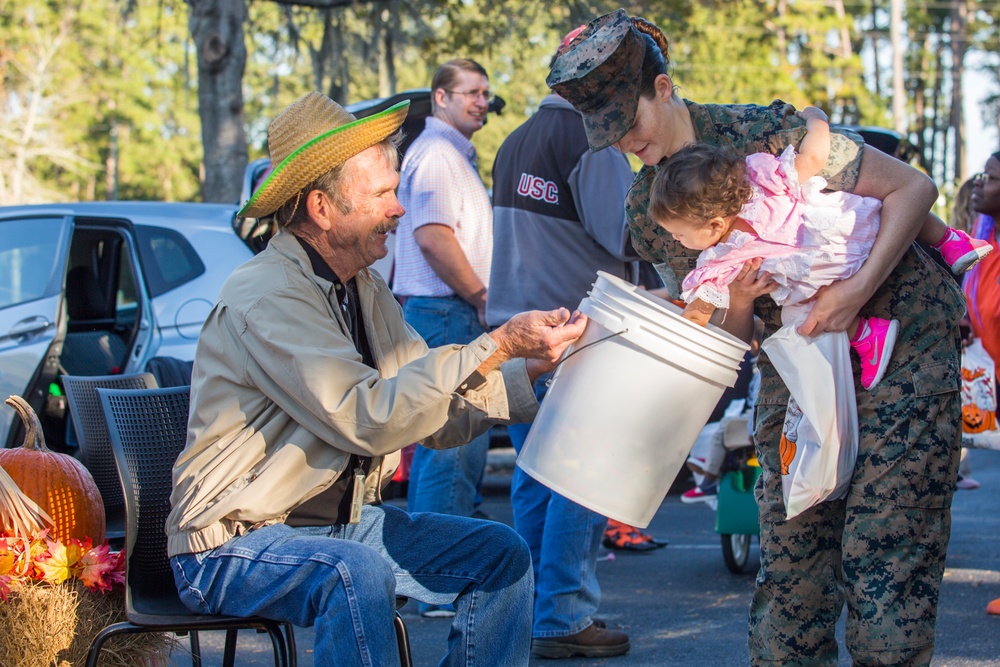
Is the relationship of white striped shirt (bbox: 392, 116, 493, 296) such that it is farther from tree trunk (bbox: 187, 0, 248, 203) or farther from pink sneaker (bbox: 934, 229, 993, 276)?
tree trunk (bbox: 187, 0, 248, 203)

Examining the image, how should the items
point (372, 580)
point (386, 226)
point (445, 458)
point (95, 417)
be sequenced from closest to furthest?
point (372, 580) < point (386, 226) < point (95, 417) < point (445, 458)

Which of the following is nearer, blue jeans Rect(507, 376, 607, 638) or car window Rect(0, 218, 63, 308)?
blue jeans Rect(507, 376, 607, 638)

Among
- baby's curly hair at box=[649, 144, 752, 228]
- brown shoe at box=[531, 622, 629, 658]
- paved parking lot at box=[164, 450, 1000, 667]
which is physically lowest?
paved parking lot at box=[164, 450, 1000, 667]

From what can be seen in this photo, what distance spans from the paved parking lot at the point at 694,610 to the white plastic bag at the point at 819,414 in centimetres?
163

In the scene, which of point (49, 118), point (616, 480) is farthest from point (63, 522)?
point (49, 118)

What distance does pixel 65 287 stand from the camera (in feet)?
20.2

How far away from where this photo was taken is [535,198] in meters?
4.24

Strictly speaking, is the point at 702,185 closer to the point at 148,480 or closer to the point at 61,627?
the point at 148,480

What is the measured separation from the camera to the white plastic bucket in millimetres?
2436

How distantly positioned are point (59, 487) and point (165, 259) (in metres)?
3.37

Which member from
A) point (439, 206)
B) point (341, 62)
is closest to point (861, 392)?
point (439, 206)

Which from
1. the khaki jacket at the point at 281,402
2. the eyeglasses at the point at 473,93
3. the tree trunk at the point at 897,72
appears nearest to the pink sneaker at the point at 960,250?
the khaki jacket at the point at 281,402

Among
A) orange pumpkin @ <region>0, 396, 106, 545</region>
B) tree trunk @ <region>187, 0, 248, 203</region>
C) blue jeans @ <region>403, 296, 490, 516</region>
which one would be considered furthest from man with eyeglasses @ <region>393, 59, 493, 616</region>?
tree trunk @ <region>187, 0, 248, 203</region>

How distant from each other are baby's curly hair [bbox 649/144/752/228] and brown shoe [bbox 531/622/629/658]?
2.04 metres
